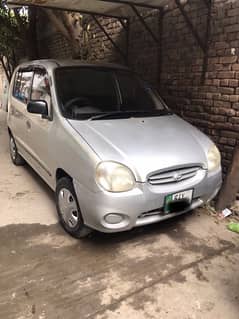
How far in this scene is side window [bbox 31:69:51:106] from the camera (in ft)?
11.8

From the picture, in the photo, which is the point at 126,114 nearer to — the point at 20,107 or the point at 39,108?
the point at 39,108

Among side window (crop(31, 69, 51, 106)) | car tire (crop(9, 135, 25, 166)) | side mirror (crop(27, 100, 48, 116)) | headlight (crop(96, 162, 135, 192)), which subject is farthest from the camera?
car tire (crop(9, 135, 25, 166))

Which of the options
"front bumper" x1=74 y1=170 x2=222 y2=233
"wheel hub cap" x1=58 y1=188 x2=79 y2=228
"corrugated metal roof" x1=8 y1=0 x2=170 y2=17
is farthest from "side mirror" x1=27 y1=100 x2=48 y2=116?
"corrugated metal roof" x1=8 y1=0 x2=170 y2=17

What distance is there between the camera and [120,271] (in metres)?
2.61

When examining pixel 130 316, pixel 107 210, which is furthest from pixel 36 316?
pixel 107 210

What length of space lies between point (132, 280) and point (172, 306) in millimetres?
392

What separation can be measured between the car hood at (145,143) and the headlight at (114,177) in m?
0.06

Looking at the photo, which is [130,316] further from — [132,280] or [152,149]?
[152,149]

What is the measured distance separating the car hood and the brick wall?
2.94 ft

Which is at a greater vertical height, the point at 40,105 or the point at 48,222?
the point at 40,105

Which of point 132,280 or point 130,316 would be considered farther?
point 132,280

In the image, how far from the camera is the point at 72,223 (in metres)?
3.05

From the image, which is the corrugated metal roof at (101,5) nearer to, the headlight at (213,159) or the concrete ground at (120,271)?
the headlight at (213,159)

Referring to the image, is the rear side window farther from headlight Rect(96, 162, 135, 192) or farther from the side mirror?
headlight Rect(96, 162, 135, 192)
